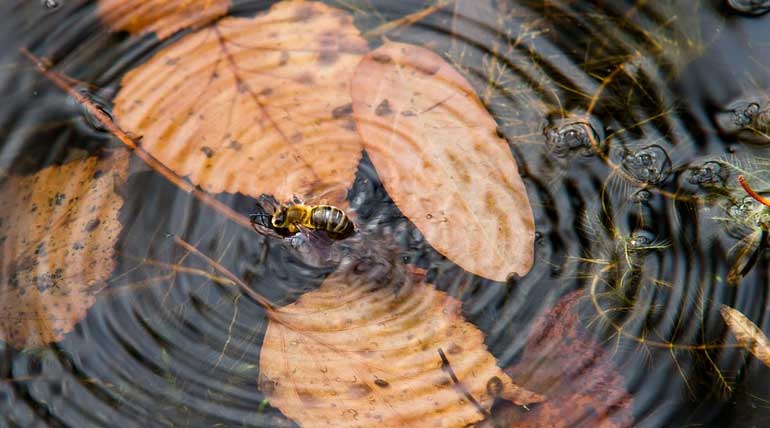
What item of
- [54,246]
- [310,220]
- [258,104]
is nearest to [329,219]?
[310,220]

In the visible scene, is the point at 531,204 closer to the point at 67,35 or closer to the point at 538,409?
the point at 538,409

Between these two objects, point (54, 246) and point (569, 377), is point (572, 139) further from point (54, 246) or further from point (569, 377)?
point (54, 246)

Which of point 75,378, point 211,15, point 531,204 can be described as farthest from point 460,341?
point 211,15

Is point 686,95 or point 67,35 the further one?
point 67,35

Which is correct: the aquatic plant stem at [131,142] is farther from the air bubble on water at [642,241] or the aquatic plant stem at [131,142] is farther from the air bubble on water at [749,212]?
the air bubble on water at [749,212]

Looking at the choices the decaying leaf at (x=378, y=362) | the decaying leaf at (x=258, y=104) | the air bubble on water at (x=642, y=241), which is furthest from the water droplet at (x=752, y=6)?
the decaying leaf at (x=378, y=362)

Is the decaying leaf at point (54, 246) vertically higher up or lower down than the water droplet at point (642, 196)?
lower down
